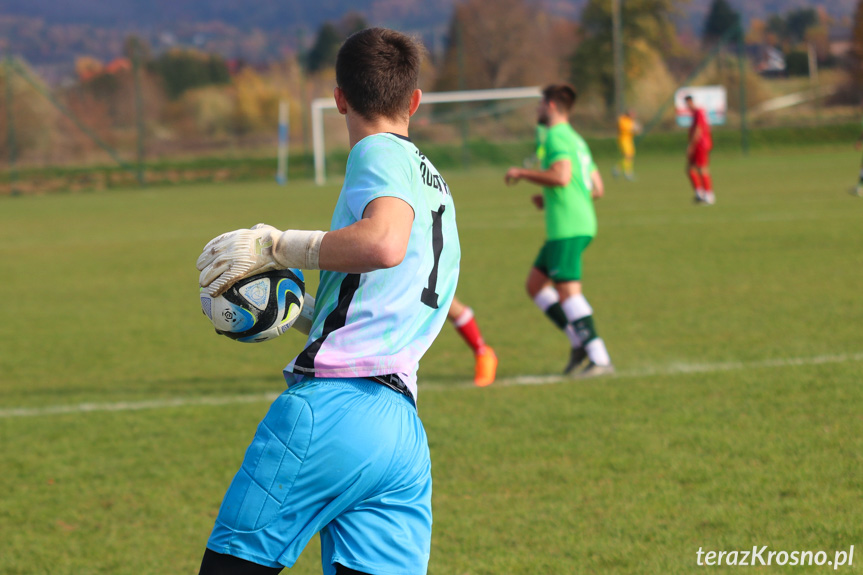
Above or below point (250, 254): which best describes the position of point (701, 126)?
below

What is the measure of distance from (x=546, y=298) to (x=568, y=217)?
0.65 metres

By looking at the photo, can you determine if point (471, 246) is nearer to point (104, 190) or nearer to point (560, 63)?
point (104, 190)

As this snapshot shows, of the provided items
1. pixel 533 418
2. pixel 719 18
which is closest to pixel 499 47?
pixel 533 418

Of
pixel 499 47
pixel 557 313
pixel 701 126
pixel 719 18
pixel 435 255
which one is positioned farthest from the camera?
pixel 719 18

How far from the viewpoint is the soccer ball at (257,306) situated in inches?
95.3

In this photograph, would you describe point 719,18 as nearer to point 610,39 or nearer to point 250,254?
point 610,39

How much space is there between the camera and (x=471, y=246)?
1459cm

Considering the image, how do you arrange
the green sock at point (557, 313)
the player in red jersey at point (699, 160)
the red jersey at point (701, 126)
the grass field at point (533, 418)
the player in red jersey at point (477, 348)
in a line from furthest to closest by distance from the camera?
the red jersey at point (701, 126) → the player in red jersey at point (699, 160) → the green sock at point (557, 313) → the player in red jersey at point (477, 348) → the grass field at point (533, 418)

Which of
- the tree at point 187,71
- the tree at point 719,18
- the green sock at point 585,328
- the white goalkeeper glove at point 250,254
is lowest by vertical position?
the green sock at point 585,328

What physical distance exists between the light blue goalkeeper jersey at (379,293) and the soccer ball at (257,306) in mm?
96

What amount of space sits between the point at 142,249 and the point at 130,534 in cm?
1236

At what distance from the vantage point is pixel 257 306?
2449 millimetres

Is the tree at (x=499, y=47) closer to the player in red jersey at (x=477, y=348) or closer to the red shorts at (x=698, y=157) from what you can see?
the red shorts at (x=698, y=157)

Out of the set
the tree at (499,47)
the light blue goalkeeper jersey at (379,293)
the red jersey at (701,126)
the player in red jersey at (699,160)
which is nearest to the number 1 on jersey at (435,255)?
the light blue goalkeeper jersey at (379,293)
